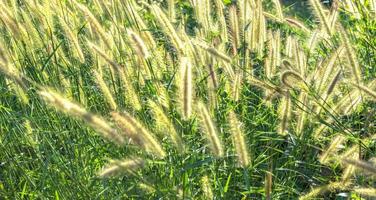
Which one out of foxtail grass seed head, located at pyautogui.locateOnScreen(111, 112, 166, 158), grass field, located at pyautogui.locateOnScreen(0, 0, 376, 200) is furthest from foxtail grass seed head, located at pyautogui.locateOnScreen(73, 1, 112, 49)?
foxtail grass seed head, located at pyautogui.locateOnScreen(111, 112, 166, 158)

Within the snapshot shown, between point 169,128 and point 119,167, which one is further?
point 169,128

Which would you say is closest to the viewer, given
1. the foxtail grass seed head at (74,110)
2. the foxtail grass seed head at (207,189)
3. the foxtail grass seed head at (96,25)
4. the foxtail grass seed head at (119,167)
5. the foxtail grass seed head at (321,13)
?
the foxtail grass seed head at (74,110)

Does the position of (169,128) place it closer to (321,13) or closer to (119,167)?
(119,167)

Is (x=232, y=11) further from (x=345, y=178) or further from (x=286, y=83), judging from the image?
(x=345, y=178)

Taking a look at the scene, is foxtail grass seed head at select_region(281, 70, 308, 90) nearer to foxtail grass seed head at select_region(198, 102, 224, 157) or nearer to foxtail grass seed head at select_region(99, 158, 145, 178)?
foxtail grass seed head at select_region(198, 102, 224, 157)

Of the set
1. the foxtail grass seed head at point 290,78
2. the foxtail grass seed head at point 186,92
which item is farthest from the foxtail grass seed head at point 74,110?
the foxtail grass seed head at point 290,78

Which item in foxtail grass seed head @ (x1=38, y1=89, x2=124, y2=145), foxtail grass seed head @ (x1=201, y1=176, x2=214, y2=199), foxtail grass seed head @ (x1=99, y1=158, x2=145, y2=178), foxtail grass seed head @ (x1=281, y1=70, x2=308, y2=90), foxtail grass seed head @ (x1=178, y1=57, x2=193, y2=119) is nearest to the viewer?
foxtail grass seed head @ (x1=38, y1=89, x2=124, y2=145)

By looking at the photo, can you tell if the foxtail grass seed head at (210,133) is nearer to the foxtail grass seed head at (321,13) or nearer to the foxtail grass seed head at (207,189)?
the foxtail grass seed head at (207,189)

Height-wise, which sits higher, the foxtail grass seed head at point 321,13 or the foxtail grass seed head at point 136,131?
the foxtail grass seed head at point 321,13

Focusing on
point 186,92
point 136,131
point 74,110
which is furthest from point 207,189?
point 74,110

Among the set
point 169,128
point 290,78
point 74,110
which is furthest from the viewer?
point 290,78

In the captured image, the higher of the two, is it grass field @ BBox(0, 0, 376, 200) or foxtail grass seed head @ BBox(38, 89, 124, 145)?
foxtail grass seed head @ BBox(38, 89, 124, 145)

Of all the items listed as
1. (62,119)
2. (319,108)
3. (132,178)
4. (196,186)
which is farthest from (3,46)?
(319,108)

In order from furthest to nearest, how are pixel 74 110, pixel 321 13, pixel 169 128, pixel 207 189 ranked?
pixel 321 13
pixel 207 189
pixel 169 128
pixel 74 110
